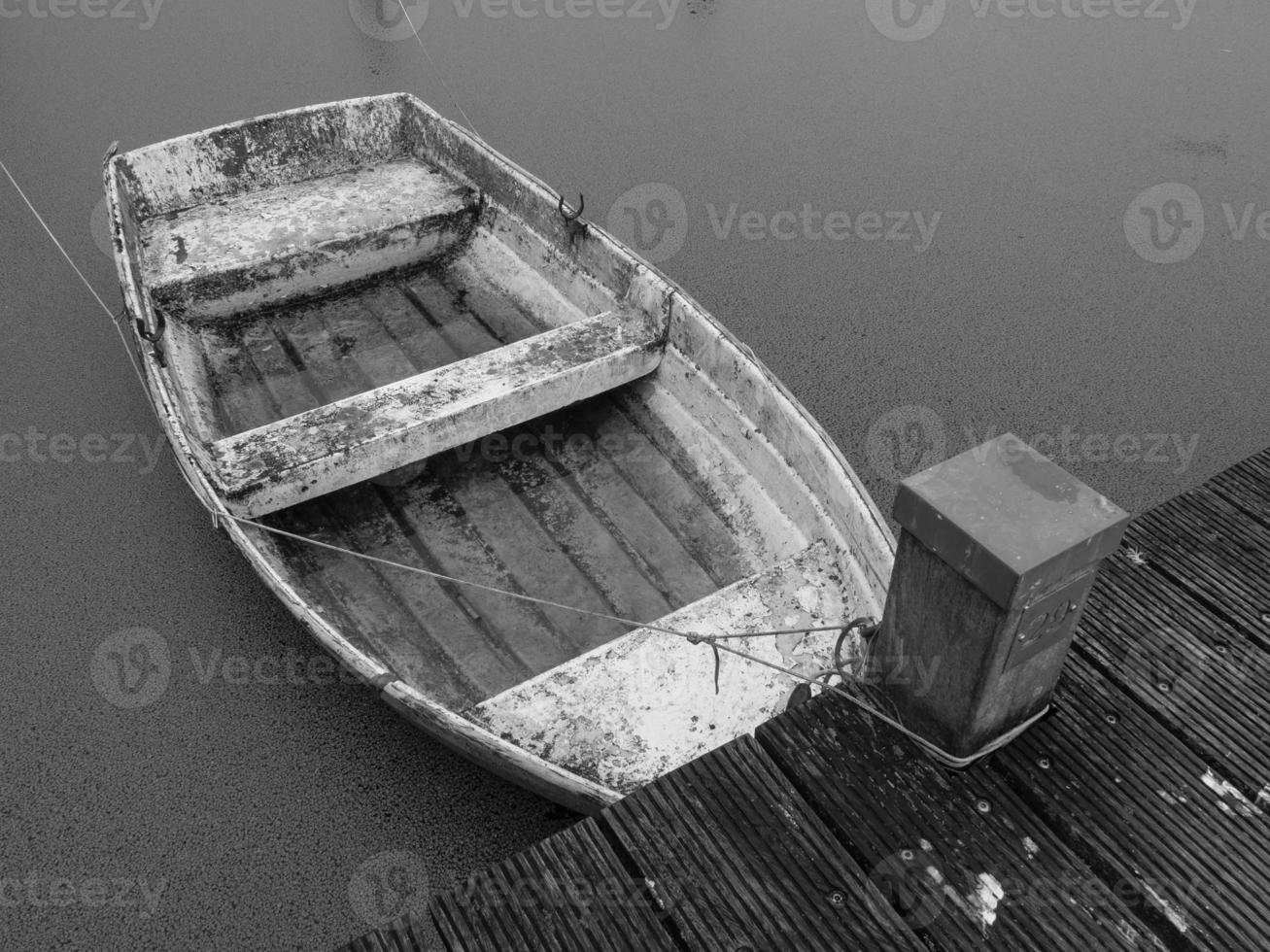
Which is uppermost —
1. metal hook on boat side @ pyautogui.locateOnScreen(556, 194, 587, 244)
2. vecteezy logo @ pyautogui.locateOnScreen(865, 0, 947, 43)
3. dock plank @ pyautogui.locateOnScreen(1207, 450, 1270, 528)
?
vecteezy logo @ pyautogui.locateOnScreen(865, 0, 947, 43)

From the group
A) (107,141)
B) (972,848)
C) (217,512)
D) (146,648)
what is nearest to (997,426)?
(972,848)

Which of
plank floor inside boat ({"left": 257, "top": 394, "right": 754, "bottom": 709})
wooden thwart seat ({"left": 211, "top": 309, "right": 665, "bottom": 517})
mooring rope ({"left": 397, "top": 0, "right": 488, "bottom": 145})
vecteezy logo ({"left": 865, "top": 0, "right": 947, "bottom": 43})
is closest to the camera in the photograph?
plank floor inside boat ({"left": 257, "top": 394, "right": 754, "bottom": 709})

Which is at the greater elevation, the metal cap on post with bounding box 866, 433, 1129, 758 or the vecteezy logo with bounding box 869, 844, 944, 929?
the metal cap on post with bounding box 866, 433, 1129, 758

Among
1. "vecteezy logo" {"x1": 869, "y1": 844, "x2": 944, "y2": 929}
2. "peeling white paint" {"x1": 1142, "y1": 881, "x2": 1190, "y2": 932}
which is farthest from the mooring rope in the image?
"peeling white paint" {"x1": 1142, "y1": 881, "x2": 1190, "y2": 932}

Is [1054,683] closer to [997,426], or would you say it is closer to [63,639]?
[997,426]

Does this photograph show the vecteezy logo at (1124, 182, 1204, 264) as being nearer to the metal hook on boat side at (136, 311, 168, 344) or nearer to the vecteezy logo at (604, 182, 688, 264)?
the vecteezy logo at (604, 182, 688, 264)

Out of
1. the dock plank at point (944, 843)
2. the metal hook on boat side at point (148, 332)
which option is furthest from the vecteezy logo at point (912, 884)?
the metal hook on boat side at point (148, 332)

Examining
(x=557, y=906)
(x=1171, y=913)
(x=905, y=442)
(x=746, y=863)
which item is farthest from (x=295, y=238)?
(x=1171, y=913)
